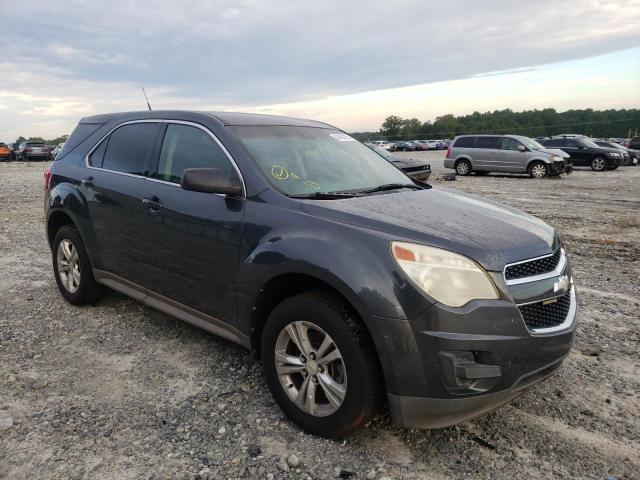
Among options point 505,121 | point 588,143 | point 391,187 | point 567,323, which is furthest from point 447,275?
point 505,121

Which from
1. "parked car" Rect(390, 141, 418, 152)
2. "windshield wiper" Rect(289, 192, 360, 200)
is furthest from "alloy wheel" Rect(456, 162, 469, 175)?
"parked car" Rect(390, 141, 418, 152)

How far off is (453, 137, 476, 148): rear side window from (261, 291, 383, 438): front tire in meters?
19.5

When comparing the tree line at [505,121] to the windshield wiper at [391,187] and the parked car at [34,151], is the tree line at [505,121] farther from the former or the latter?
the windshield wiper at [391,187]

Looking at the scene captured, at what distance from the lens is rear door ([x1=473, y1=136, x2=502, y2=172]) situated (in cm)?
2003

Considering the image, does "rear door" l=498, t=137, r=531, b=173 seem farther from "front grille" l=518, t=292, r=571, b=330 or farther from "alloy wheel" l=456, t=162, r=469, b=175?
"front grille" l=518, t=292, r=571, b=330

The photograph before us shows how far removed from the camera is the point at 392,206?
3.01 metres

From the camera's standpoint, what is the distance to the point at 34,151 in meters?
35.2

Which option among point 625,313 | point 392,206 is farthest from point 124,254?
point 625,313

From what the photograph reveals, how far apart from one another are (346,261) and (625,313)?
3.38m

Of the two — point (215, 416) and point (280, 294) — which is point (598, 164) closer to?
point (280, 294)

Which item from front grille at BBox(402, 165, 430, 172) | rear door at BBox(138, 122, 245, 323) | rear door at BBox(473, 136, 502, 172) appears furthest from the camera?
rear door at BBox(473, 136, 502, 172)

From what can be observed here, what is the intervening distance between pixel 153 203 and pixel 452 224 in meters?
2.12

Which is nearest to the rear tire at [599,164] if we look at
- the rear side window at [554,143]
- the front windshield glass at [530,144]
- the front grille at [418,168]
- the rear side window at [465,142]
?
the rear side window at [554,143]

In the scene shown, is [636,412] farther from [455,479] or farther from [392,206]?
[392,206]
